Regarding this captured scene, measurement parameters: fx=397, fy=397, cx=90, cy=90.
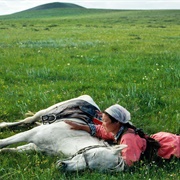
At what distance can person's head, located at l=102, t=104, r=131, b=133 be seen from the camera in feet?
16.1

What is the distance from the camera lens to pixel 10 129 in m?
7.00

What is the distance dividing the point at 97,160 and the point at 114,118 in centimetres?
65

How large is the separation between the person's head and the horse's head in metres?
0.45

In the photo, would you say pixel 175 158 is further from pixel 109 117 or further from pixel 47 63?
pixel 47 63

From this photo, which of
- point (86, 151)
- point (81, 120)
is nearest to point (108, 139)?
point (81, 120)

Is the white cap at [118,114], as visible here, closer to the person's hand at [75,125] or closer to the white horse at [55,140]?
the white horse at [55,140]

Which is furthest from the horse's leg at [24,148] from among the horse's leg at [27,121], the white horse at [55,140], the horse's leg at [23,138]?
the horse's leg at [27,121]

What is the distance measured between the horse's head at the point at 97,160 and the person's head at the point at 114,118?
0.45m

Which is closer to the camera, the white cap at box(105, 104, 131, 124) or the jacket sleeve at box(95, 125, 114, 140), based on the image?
the white cap at box(105, 104, 131, 124)

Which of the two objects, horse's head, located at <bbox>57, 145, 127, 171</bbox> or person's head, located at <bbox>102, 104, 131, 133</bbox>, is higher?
person's head, located at <bbox>102, 104, 131, 133</bbox>

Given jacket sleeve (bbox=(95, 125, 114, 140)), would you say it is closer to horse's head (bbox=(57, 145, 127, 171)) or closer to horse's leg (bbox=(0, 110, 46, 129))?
horse's head (bbox=(57, 145, 127, 171))

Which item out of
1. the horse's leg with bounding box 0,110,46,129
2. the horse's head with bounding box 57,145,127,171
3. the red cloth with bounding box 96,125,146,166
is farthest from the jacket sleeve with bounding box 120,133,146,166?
the horse's leg with bounding box 0,110,46,129

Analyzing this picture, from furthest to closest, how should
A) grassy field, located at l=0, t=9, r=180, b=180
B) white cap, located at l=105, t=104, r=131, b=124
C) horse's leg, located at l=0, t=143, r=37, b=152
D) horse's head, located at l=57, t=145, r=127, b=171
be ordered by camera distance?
horse's leg, located at l=0, t=143, r=37, b=152 → grassy field, located at l=0, t=9, r=180, b=180 → white cap, located at l=105, t=104, r=131, b=124 → horse's head, located at l=57, t=145, r=127, b=171

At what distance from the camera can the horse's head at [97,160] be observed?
447cm
